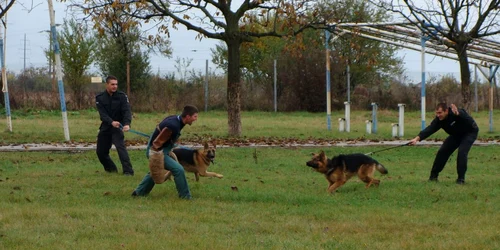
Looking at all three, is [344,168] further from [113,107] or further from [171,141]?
[113,107]

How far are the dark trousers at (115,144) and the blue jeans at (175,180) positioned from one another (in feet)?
8.67

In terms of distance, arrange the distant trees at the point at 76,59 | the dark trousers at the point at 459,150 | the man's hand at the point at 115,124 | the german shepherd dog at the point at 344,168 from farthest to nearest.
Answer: the distant trees at the point at 76,59, the man's hand at the point at 115,124, the dark trousers at the point at 459,150, the german shepherd dog at the point at 344,168

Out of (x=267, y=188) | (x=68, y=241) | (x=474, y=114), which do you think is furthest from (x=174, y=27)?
(x=474, y=114)

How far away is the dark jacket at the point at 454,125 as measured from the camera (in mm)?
12523

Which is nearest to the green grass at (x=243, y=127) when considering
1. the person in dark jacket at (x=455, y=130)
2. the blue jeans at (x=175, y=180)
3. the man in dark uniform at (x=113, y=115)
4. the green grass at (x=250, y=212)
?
the man in dark uniform at (x=113, y=115)

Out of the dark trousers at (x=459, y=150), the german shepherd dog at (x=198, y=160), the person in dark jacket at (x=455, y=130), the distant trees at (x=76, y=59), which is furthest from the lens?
the distant trees at (x=76, y=59)

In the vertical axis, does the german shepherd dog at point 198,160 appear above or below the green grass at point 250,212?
above

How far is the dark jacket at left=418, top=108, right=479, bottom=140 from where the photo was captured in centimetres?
1252

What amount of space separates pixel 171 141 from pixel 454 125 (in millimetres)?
5126

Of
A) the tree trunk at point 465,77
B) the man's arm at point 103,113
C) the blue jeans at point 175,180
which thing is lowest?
the blue jeans at point 175,180

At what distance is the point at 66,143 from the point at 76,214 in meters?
11.5

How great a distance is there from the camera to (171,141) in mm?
10750

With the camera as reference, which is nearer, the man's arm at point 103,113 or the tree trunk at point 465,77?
the man's arm at point 103,113

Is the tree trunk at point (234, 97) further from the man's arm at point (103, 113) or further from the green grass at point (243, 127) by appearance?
the man's arm at point (103, 113)
